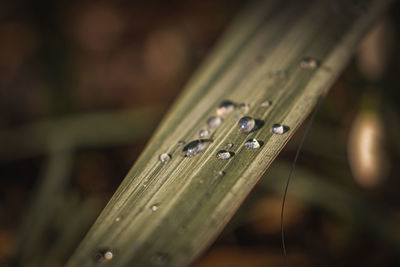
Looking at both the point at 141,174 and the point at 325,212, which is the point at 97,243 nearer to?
the point at 141,174

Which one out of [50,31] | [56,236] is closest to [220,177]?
[56,236]

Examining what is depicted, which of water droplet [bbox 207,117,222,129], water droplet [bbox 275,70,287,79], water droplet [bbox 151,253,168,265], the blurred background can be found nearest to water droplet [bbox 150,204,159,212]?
water droplet [bbox 151,253,168,265]

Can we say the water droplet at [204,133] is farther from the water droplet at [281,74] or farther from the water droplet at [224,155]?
the water droplet at [281,74]

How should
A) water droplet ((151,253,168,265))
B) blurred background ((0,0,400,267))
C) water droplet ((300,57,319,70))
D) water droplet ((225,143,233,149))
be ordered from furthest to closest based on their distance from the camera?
blurred background ((0,0,400,267)), water droplet ((300,57,319,70)), water droplet ((225,143,233,149)), water droplet ((151,253,168,265))

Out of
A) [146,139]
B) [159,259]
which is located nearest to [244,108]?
[159,259]

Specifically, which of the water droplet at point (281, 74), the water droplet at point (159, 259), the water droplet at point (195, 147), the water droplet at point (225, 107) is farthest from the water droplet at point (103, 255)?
the water droplet at point (281, 74)

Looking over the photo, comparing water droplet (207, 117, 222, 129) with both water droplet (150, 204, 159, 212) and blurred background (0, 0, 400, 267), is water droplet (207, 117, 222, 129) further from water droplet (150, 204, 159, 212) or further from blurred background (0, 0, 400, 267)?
blurred background (0, 0, 400, 267)
